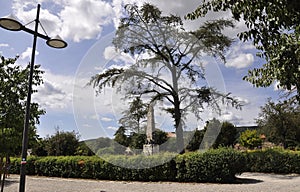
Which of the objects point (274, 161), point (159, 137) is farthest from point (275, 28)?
point (159, 137)

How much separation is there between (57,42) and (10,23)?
0.87 metres

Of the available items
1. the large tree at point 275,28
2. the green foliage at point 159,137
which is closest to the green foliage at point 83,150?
the green foliage at point 159,137

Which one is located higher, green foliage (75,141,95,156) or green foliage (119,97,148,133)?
green foliage (119,97,148,133)

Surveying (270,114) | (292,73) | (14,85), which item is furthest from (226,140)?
(292,73)

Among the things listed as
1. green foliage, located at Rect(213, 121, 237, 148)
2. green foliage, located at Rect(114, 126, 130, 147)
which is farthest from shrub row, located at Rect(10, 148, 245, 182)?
green foliage, located at Rect(213, 121, 237, 148)

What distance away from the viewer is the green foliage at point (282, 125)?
2242cm

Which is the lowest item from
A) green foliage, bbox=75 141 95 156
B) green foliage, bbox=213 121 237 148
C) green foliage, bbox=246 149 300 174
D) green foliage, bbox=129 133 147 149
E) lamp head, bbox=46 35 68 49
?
green foliage, bbox=246 149 300 174

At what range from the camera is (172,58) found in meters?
16.3

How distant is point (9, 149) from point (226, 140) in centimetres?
2333

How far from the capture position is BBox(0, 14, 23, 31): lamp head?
4.68 metres

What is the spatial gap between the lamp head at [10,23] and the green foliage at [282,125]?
21341 millimetres

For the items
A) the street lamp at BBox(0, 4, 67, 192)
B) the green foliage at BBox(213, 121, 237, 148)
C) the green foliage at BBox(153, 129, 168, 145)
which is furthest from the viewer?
the green foliage at BBox(213, 121, 237, 148)

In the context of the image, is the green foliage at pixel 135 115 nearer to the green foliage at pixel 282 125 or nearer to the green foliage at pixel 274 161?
the green foliage at pixel 274 161

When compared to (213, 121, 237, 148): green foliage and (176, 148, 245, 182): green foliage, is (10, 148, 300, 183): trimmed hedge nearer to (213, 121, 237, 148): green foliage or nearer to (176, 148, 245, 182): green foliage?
(176, 148, 245, 182): green foliage
